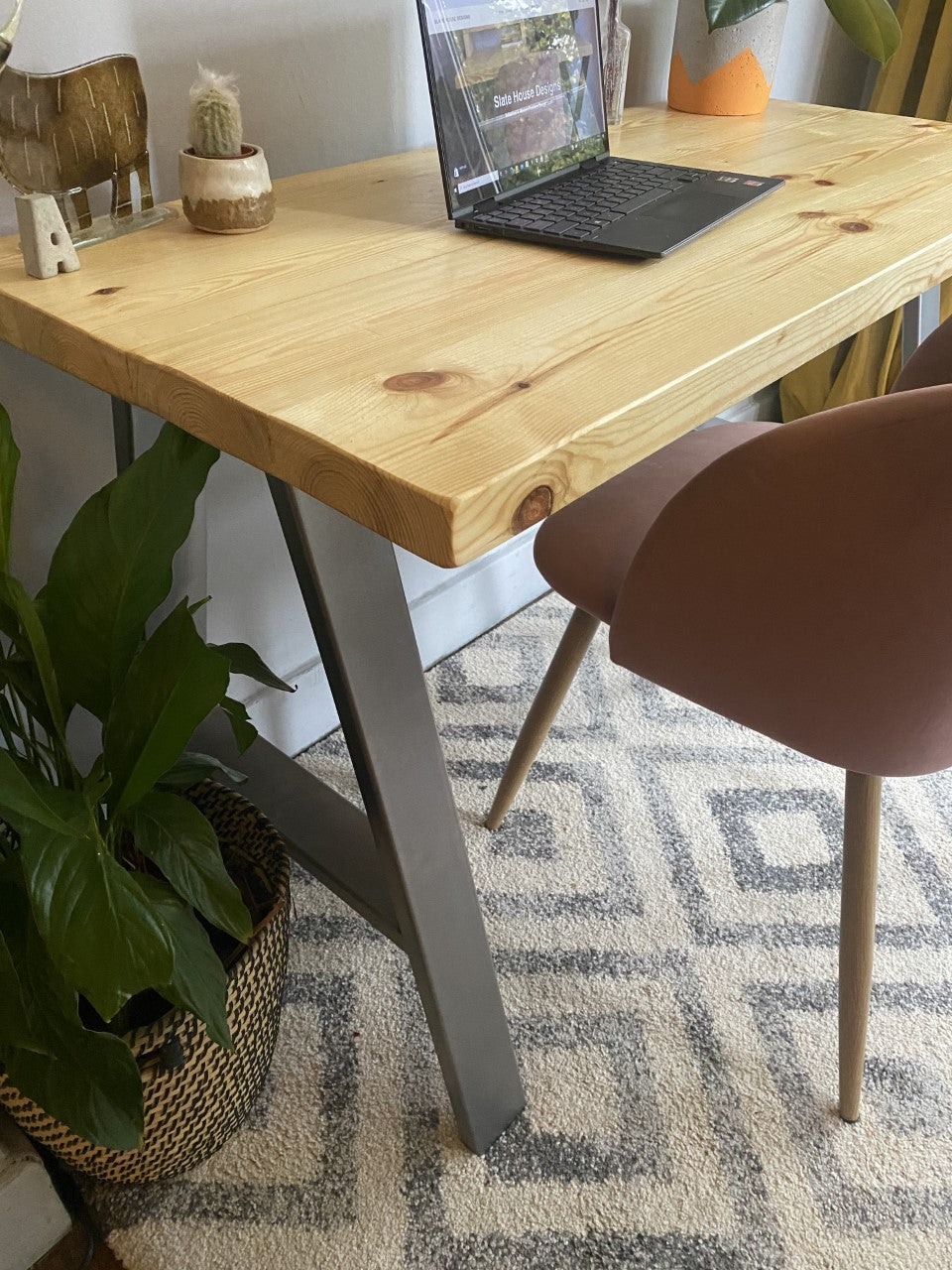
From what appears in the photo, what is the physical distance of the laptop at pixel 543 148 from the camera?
2.72 ft

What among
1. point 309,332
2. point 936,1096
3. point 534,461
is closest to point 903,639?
point 534,461

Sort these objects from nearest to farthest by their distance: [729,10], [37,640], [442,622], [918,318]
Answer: [37,640]
[729,10]
[918,318]
[442,622]

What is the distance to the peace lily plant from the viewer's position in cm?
117

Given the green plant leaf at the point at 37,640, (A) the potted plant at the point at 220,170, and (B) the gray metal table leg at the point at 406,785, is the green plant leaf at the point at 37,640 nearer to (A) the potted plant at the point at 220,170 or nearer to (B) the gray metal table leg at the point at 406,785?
(B) the gray metal table leg at the point at 406,785

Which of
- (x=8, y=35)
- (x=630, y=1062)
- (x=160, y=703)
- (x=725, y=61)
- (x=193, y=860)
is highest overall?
(x=8, y=35)

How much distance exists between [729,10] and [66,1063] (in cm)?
128

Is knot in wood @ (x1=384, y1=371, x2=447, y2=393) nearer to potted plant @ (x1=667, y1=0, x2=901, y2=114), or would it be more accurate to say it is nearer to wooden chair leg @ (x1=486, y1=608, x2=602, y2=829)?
wooden chair leg @ (x1=486, y1=608, x2=602, y2=829)

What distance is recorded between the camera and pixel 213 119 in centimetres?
79

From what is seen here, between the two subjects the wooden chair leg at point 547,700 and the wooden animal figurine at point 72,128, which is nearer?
the wooden animal figurine at point 72,128

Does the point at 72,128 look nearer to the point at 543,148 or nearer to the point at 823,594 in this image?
the point at 543,148

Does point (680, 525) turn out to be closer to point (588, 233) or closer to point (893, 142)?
point (588, 233)

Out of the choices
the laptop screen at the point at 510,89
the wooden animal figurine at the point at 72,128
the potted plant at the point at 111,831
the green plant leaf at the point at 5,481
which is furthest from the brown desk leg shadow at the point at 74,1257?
the laptop screen at the point at 510,89

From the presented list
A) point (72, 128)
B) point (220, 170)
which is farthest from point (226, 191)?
point (72, 128)

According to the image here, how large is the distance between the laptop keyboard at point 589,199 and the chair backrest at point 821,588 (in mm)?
267
